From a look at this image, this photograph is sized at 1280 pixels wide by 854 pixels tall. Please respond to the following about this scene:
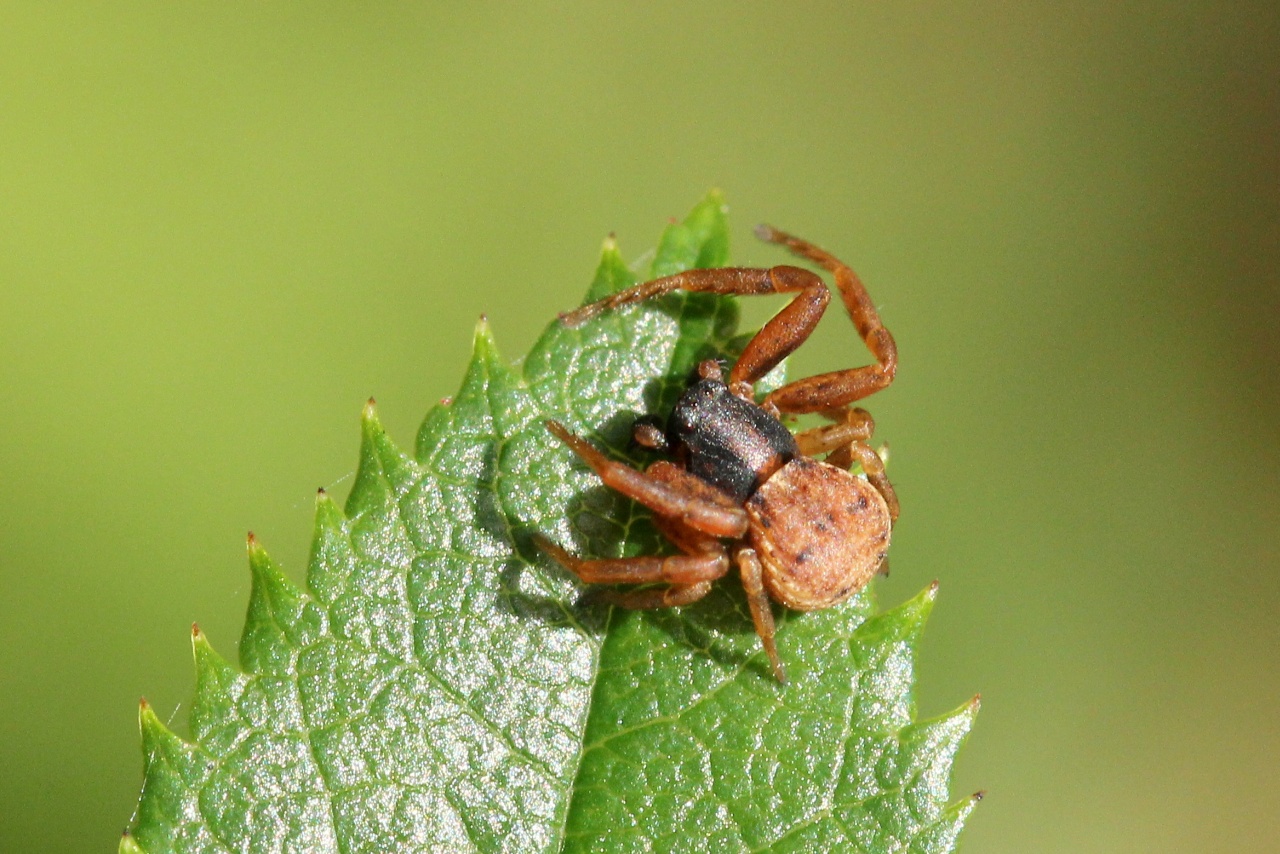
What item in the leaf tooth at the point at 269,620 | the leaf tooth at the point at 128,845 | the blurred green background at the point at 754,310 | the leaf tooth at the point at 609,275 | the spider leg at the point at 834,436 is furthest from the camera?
the blurred green background at the point at 754,310

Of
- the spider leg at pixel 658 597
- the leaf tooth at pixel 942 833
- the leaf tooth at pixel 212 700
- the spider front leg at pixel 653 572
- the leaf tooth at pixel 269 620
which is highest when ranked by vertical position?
the spider front leg at pixel 653 572

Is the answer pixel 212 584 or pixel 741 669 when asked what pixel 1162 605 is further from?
pixel 212 584

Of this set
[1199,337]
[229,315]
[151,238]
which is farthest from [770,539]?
[1199,337]

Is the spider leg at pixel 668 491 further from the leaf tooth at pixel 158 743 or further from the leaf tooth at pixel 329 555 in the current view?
the leaf tooth at pixel 158 743

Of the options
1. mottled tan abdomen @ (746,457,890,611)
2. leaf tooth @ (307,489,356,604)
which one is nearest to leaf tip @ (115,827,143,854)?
leaf tooth @ (307,489,356,604)

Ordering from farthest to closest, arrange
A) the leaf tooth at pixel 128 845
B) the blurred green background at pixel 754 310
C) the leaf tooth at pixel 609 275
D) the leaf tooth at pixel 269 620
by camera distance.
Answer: the blurred green background at pixel 754 310
the leaf tooth at pixel 609 275
the leaf tooth at pixel 269 620
the leaf tooth at pixel 128 845

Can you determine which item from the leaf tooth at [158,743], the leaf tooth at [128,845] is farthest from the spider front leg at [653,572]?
the leaf tooth at [128,845]
